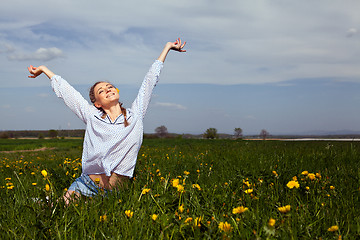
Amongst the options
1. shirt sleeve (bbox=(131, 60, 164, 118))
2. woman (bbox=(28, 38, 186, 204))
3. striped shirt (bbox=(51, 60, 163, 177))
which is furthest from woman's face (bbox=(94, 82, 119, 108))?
shirt sleeve (bbox=(131, 60, 164, 118))

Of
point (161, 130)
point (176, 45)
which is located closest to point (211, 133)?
point (161, 130)

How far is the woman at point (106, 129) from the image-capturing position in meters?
4.09

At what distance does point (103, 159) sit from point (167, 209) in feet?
4.98

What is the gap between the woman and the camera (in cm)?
409

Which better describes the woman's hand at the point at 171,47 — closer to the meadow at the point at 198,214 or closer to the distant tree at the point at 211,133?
the meadow at the point at 198,214

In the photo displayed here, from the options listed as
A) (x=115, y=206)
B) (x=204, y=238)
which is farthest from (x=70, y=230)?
(x=204, y=238)

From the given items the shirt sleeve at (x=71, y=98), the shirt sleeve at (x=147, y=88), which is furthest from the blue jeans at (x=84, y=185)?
the shirt sleeve at (x=147, y=88)

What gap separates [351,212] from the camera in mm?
2842

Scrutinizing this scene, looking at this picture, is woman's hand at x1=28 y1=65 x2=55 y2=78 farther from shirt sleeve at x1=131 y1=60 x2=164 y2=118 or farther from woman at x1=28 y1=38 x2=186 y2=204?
shirt sleeve at x1=131 y1=60 x2=164 y2=118

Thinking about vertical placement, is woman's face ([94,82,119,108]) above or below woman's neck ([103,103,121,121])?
above

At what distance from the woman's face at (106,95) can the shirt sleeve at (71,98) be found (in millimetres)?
213

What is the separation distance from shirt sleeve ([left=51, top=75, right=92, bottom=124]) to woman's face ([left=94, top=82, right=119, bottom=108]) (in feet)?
0.70

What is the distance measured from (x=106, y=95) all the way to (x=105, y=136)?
0.63 metres

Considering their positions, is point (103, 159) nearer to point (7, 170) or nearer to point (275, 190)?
point (275, 190)
